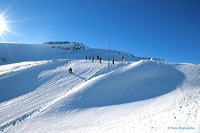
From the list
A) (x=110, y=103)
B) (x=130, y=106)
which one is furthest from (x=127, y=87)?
Result: (x=130, y=106)

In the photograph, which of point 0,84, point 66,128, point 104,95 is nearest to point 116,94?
point 104,95

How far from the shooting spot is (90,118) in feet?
29.8

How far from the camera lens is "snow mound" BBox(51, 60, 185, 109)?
11.5m

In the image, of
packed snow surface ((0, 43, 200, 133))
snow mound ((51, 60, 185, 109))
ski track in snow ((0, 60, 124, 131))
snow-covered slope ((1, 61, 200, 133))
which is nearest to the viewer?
snow-covered slope ((1, 61, 200, 133))

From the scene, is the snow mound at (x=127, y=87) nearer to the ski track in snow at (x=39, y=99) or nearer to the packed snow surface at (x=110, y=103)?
the packed snow surface at (x=110, y=103)

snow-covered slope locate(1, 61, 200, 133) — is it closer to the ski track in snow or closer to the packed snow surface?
the packed snow surface

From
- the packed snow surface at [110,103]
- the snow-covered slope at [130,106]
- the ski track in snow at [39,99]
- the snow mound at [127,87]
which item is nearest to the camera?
the snow-covered slope at [130,106]

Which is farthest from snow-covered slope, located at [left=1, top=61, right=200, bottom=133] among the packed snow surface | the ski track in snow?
the ski track in snow

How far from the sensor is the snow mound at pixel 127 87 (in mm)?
11469

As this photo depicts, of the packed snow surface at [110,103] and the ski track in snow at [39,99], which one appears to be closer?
the packed snow surface at [110,103]

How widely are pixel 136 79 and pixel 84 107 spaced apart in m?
7.37

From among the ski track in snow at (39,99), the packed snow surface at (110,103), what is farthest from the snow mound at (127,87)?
the ski track in snow at (39,99)

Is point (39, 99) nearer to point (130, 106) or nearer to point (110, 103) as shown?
point (110, 103)

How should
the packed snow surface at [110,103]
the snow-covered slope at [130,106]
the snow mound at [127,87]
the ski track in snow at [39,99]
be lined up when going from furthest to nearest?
1. the snow mound at [127,87]
2. the ski track in snow at [39,99]
3. the packed snow surface at [110,103]
4. the snow-covered slope at [130,106]
